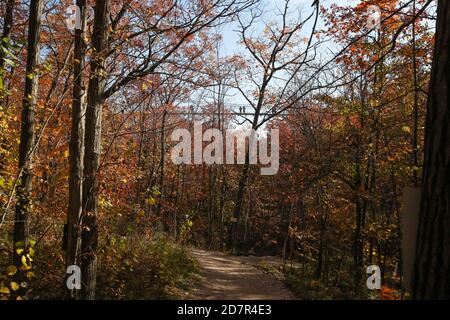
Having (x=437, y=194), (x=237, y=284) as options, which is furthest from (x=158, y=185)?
(x=437, y=194)

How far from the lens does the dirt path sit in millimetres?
7986

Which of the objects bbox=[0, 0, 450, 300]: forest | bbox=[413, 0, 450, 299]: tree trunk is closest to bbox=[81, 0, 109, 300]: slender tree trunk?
bbox=[0, 0, 450, 300]: forest

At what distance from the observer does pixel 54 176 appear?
849 centimetres

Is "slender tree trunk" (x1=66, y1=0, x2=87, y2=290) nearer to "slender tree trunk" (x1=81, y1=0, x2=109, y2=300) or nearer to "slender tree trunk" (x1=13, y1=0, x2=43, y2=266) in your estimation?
"slender tree trunk" (x1=81, y1=0, x2=109, y2=300)

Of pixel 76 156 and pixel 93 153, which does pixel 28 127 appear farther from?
pixel 93 153

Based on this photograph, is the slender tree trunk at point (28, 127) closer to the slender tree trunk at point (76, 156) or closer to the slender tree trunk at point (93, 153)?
the slender tree trunk at point (76, 156)

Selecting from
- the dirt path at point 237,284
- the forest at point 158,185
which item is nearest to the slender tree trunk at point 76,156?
the forest at point 158,185

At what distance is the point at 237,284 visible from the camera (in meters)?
9.20

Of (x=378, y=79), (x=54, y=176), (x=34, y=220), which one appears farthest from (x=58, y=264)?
(x=378, y=79)

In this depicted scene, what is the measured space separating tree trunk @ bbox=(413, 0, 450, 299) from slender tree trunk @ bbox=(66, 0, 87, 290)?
4.19 meters

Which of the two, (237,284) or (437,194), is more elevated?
(437,194)

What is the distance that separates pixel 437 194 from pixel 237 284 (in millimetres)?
7600

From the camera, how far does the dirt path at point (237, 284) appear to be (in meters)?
7.99

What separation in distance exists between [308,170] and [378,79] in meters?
3.33
